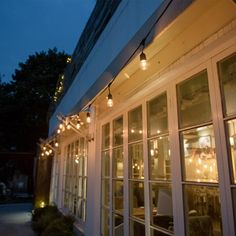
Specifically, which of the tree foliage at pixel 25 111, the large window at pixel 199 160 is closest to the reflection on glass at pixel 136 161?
the large window at pixel 199 160

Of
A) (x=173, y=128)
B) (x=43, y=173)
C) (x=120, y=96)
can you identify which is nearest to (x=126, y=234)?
(x=173, y=128)

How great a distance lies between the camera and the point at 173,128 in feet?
6.87

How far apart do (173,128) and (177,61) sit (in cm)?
58

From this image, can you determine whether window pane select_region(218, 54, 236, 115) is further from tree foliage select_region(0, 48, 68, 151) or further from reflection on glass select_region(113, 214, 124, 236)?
tree foliage select_region(0, 48, 68, 151)

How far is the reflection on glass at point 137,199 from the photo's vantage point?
254cm

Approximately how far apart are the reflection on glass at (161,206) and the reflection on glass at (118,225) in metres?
0.73

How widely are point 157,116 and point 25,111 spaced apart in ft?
55.7

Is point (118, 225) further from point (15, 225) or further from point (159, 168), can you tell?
point (15, 225)

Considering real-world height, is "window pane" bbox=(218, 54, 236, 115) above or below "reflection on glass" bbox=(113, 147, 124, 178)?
above

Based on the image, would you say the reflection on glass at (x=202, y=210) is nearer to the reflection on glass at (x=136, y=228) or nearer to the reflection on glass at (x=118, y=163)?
the reflection on glass at (x=136, y=228)

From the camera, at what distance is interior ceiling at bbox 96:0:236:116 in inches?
60.1

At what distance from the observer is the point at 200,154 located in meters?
1.86

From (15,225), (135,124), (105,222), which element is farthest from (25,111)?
(135,124)

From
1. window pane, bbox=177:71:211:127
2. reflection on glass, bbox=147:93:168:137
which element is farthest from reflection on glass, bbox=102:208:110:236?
window pane, bbox=177:71:211:127
